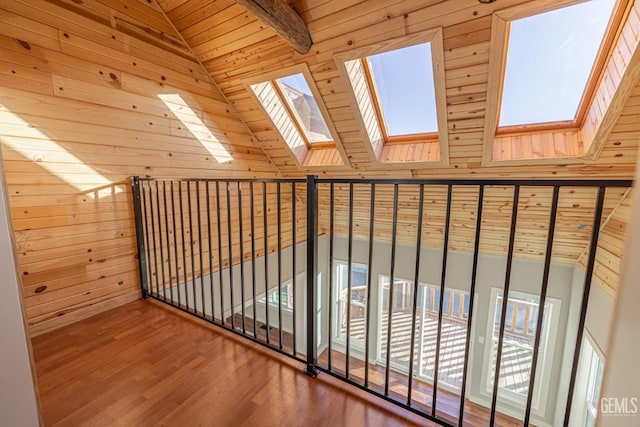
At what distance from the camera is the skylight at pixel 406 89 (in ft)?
7.93

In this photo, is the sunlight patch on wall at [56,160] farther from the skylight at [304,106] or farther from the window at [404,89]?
the window at [404,89]

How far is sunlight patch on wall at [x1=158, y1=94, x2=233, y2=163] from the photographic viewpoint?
2707mm

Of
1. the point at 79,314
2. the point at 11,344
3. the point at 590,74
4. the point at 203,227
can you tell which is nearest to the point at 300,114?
the point at 203,227

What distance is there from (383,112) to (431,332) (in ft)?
12.8

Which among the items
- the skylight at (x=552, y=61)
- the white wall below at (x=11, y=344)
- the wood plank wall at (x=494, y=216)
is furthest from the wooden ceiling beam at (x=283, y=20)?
the wood plank wall at (x=494, y=216)

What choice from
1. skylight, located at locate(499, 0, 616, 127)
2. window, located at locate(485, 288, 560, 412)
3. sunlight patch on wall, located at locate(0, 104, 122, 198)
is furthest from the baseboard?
window, located at locate(485, 288, 560, 412)

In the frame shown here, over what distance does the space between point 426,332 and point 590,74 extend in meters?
4.19

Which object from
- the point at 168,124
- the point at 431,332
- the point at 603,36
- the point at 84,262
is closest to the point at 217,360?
the point at 84,262

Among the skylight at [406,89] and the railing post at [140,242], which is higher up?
the skylight at [406,89]

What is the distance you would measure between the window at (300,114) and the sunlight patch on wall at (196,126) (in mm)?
643

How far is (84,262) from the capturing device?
219 centimetres

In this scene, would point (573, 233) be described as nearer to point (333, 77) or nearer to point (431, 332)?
point (431, 332)

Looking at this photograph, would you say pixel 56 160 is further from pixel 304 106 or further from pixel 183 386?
pixel 304 106

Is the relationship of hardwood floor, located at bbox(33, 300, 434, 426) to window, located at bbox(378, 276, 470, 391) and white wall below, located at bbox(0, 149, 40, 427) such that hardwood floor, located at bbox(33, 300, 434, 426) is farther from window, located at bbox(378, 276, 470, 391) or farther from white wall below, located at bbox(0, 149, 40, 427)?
window, located at bbox(378, 276, 470, 391)
